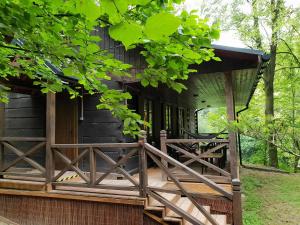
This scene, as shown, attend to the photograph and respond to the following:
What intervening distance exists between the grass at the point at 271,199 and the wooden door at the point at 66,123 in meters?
4.32

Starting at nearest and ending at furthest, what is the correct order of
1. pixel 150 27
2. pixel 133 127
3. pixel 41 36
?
1. pixel 150 27
2. pixel 41 36
3. pixel 133 127

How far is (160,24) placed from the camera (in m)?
0.84

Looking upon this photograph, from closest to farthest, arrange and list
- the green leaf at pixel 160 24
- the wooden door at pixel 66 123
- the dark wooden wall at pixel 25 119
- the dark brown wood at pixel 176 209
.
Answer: the green leaf at pixel 160 24 < the dark brown wood at pixel 176 209 < the wooden door at pixel 66 123 < the dark wooden wall at pixel 25 119

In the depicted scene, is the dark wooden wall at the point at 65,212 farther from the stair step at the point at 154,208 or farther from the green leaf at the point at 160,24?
the green leaf at the point at 160,24

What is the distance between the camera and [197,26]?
1974 mm

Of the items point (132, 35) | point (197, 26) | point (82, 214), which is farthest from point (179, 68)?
point (82, 214)

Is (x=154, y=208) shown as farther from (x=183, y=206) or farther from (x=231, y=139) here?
(x=231, y=139)

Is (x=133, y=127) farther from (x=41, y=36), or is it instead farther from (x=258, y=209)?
(x=258, y=209)

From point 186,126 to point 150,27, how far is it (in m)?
13.3

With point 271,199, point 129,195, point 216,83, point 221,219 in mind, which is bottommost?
point 271,199

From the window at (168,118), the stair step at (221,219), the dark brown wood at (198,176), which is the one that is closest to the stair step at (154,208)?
the dark brown wood at (198,176)

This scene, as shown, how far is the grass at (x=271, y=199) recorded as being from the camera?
17.7 feet

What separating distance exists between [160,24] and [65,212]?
4602 mm

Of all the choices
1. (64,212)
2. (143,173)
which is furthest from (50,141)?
(143,173)
